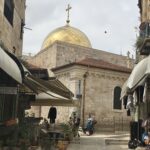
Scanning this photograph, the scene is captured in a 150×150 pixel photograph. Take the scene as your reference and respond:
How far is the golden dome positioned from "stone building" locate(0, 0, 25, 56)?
90.5 ft

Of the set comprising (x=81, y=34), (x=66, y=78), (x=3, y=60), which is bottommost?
(x=3, y=60)

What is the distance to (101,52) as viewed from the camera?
51.0 meters

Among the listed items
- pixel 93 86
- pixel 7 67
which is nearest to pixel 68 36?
pixel 93 86

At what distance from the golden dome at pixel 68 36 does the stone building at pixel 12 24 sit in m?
27.6

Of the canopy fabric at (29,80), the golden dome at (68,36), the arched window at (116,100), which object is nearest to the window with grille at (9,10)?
the canopy fabric at (29,80)

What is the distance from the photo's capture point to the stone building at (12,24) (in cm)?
1794

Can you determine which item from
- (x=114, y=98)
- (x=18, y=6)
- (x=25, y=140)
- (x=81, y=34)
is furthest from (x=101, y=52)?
(x=25, y=140)

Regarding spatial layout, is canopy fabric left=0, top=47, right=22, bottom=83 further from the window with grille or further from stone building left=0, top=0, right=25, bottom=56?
the window with grille

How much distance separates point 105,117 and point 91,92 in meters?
2.62

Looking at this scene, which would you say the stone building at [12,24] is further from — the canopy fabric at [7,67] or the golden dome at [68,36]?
the golden dome at [68,36]

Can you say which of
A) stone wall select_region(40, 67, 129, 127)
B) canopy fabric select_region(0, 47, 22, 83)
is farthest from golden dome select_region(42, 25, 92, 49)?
canopy fabric select_region(0, 47, 22, 83)

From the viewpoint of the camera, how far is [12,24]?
20141 mm

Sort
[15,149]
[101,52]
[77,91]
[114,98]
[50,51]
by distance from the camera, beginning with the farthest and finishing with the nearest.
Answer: [101,52]
[50,51]
[114,98]
[77,91]
[15,149]

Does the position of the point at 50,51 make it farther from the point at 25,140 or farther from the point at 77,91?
the point at 25,140
